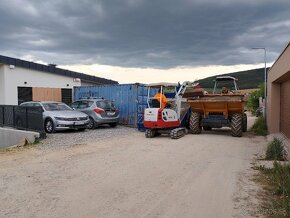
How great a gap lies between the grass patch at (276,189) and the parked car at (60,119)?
1025cm

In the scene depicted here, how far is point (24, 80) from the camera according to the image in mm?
23000

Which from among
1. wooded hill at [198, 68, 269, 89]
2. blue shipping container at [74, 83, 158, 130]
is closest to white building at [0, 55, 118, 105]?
blue shipping container at [74, 83, 158, 130]

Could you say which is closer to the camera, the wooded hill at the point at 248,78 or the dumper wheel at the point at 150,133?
the dumper wheel at the point at 150,133

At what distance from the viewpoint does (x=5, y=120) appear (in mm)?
18031

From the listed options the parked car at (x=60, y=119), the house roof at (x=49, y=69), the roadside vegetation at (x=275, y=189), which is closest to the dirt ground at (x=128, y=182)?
the roadside vegetation at (x=275, y=189)

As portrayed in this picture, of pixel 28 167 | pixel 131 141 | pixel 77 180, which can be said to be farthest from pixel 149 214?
pixel 131 141

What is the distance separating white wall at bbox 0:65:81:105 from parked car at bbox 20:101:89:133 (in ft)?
16.1

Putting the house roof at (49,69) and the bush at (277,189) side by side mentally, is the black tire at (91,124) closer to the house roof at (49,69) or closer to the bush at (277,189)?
the house roof at (49,69)

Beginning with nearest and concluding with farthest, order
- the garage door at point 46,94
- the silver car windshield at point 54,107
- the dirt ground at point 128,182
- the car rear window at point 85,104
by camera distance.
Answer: the dirt ground at point 128,182 < the silver car windshield at point 54,107 < the car rear window at point 85,104 < the garage door at point 46,94

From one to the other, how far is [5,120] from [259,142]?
11666mm

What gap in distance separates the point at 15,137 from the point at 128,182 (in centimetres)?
947

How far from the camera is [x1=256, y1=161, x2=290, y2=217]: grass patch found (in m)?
5.54

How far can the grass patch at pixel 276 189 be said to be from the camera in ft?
18.2

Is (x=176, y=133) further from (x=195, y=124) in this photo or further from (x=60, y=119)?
(x=60, y=119)
